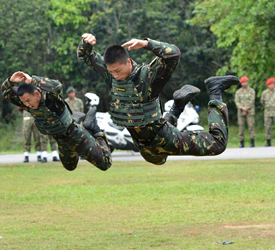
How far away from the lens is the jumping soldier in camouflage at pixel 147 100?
6844mm

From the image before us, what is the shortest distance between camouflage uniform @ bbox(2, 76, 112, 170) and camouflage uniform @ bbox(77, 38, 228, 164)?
0.70 m

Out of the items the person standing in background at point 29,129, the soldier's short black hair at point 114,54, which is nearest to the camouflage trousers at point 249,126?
the person standing in background at point 29,129

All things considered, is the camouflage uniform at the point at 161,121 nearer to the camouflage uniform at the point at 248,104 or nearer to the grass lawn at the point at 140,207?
the grass lawn at the point at 140,207

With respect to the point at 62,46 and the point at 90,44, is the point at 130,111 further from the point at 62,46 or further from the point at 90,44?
the point at 62,46

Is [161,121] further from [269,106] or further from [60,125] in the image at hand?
[269,106]

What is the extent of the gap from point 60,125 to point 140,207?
10.0 feet

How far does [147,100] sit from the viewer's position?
7145 millimetres

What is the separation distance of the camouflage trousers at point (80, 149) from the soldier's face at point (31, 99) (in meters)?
0.70

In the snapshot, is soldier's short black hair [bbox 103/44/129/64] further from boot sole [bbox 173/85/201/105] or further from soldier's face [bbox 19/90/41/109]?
boot sole [bbox 173/85/201/105]

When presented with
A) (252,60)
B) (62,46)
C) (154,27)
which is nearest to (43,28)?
(62,46)

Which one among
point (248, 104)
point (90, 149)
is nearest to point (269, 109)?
point (248, 104)

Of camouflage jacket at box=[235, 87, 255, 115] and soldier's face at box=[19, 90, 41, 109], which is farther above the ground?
camouflage jacket at box=[235, 87, 255, 115]

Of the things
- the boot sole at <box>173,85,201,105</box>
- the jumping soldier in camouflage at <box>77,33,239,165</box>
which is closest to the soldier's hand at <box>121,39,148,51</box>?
the jumping soldier in camouflage at <box>77,33,239,165</box>

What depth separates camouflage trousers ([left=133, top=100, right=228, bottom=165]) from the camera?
7.39 metres
